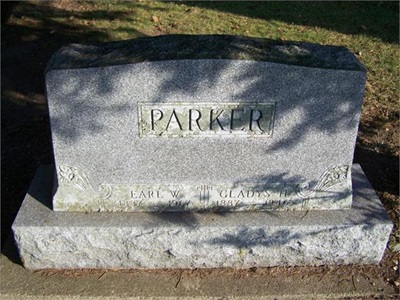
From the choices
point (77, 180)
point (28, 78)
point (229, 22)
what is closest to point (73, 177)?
point (77, 180)

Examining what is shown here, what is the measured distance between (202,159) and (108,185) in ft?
2.50

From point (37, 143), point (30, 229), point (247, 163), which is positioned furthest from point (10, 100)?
point (247, 163)

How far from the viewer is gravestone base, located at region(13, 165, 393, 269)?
3.60 meters

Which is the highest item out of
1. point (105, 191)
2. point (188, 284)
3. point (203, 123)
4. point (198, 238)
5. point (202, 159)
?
point (203, 123)

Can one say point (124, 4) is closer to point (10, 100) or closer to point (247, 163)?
point (10, 100)

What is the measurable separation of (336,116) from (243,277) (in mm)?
1449

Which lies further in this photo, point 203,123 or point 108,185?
point 108,185

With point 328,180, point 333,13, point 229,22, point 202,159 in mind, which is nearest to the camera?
point 202,159

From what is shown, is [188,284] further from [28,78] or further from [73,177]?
[28,78]

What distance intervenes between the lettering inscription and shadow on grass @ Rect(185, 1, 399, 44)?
205 inches

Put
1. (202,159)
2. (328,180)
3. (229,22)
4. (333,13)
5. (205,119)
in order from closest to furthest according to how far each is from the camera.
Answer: (205,119) → (202,159) → (328,180) → (229,22) → (333,13)

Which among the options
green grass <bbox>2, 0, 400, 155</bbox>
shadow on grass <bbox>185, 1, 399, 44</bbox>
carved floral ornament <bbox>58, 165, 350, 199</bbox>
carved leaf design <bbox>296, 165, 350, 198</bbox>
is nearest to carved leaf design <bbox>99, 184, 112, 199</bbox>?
carved floral ornament <bbox>58, 165, 350, 199</bbox>

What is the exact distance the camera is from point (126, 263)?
377cm

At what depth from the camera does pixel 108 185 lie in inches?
145
